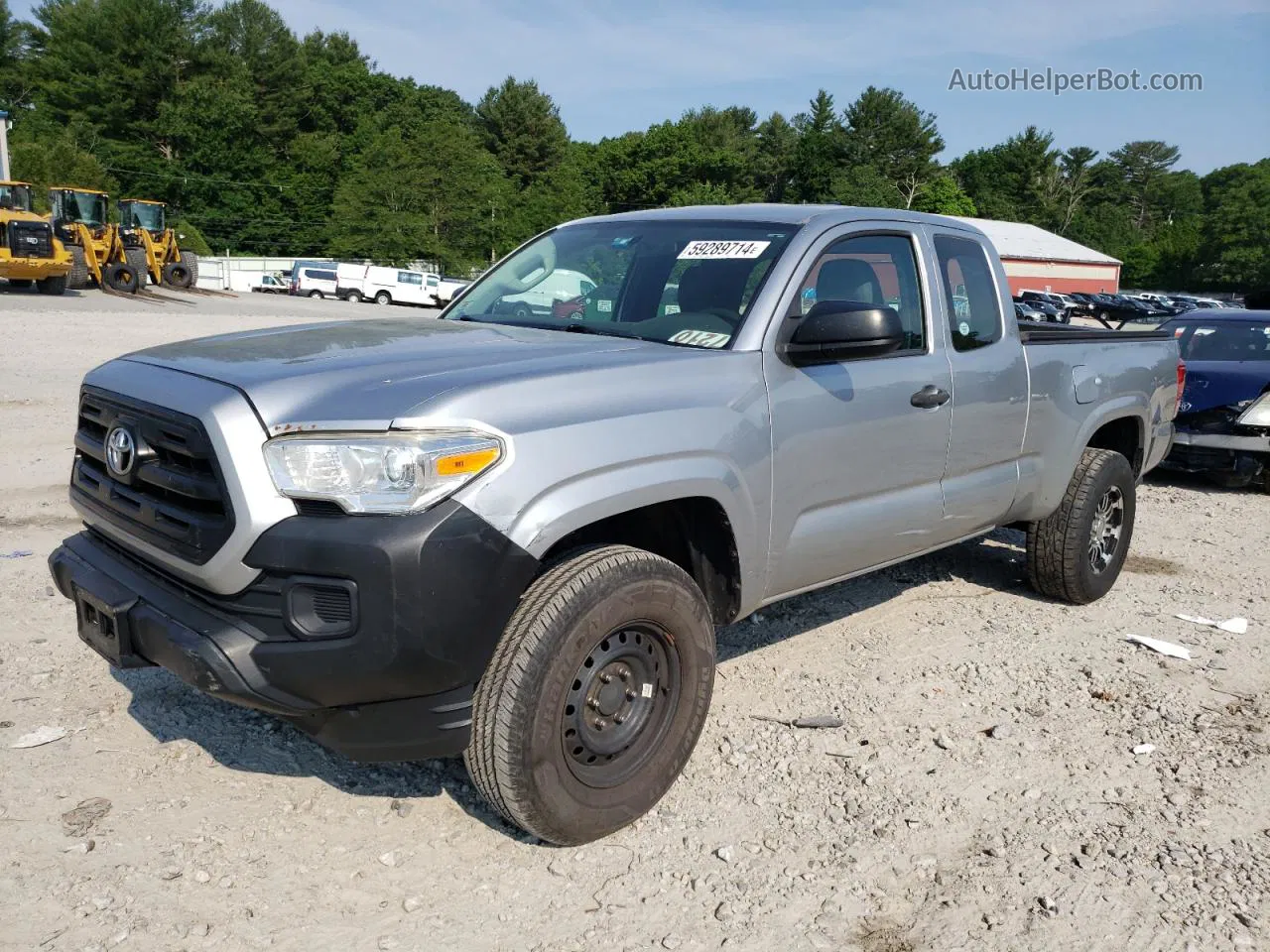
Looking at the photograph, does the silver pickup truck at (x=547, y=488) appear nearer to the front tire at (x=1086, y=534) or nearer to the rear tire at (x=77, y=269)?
the front tire at (x=1086, y=534)

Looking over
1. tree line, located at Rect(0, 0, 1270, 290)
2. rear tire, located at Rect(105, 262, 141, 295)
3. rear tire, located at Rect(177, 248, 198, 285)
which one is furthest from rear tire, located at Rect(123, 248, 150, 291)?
tree line, located at Rect(0, 0, 1270, 290)

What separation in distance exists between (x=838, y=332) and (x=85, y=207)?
116 ft

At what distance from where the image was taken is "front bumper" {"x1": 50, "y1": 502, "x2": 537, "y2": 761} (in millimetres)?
2703

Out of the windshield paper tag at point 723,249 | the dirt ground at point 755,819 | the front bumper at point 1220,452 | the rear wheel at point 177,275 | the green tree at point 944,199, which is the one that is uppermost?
the green tree at point 944,199

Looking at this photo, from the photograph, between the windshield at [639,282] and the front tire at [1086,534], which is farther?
the front tire at [1086,534]

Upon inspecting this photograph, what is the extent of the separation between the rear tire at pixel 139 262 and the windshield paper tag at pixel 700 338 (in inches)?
1338

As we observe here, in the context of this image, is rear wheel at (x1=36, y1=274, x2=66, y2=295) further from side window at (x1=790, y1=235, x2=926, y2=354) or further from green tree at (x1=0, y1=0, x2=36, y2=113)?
green tree at (x1=0, y1=0, x2=36, y2=113)

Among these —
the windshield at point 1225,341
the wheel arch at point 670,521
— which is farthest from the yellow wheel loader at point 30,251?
the wheel arch at point 670,521

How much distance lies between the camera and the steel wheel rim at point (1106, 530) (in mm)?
5797

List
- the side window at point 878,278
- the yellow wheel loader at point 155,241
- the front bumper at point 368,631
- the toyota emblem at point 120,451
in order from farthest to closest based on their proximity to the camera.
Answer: the yellow wheel loader at point 155,241, the side window at point 878,278, the toyota emblem at point 120,451, the front bumper at point 368,631

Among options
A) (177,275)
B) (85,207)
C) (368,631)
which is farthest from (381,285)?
(368,631)

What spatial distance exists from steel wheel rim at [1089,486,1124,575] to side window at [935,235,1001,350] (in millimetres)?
1419

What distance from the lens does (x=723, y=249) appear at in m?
4.14

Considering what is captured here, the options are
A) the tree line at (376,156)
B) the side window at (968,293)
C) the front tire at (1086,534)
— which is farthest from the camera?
the tree line at (376,156)
